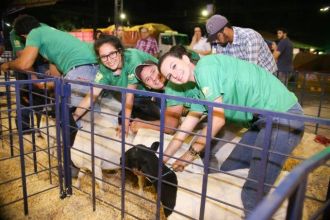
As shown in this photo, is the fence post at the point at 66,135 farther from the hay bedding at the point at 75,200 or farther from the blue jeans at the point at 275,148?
the blue jeans at the point at 275,148

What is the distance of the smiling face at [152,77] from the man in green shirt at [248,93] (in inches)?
32.7

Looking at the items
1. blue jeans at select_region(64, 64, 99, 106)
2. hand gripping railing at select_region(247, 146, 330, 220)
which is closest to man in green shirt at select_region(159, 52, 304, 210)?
hand gripping railing at select_region(247, 146, 330, 220)

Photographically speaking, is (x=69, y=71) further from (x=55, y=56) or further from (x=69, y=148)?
(x=69, y=148)

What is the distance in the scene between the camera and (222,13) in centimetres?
2406

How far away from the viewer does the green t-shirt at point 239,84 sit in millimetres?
2203

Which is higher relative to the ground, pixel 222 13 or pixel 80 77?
pixel 222 13

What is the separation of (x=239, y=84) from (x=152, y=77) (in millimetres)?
1242

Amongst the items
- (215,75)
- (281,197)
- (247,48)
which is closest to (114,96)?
(247,48)

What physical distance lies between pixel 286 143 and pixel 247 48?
1.89m

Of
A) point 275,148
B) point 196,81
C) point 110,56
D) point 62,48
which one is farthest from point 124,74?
point 275,148

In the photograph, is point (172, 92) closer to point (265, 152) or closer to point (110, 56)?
point (110, 56)

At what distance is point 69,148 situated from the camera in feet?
10.5

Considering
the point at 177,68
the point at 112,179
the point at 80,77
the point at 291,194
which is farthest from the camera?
the point at 80,77

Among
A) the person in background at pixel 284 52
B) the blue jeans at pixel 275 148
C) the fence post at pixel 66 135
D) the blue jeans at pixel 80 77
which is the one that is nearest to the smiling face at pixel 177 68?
the blue jeans at pixel 275 148
